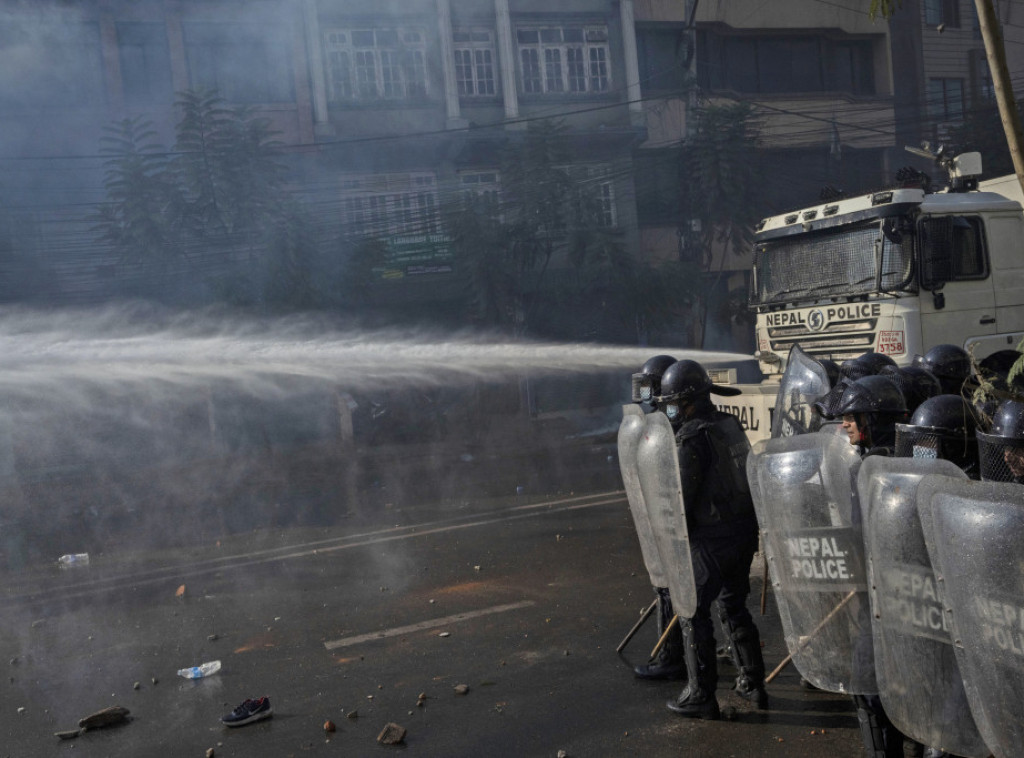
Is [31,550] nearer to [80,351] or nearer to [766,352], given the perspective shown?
[80,351]

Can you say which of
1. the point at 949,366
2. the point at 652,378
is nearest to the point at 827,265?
the point at 949,366

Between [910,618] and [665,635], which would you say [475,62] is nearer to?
[665,635]

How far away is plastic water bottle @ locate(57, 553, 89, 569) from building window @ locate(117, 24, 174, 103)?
1100 cm

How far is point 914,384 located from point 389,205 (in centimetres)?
1581

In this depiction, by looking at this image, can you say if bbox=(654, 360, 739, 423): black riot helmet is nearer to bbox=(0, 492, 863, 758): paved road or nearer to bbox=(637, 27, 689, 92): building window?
bbox=(0, 492, 863, 758): paved road

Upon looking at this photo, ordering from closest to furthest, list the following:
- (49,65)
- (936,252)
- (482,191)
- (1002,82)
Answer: (1002,82) → (936,252) → (49,65) → (482,191)

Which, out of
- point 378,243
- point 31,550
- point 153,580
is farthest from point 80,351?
point 378,243

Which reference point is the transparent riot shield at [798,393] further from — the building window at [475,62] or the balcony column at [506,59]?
the building window at [475,62]

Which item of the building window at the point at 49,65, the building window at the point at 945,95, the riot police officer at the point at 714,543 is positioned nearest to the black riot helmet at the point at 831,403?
the riot police officer at the point at 714,543

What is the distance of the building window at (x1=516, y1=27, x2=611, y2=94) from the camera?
2134 cm

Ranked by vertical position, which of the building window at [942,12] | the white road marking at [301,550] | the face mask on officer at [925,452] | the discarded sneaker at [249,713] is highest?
the building window at [942,12]

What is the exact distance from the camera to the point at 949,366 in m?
5.97

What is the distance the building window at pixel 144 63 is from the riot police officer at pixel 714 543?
54.4 ft

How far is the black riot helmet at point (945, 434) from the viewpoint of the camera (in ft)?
11.1
